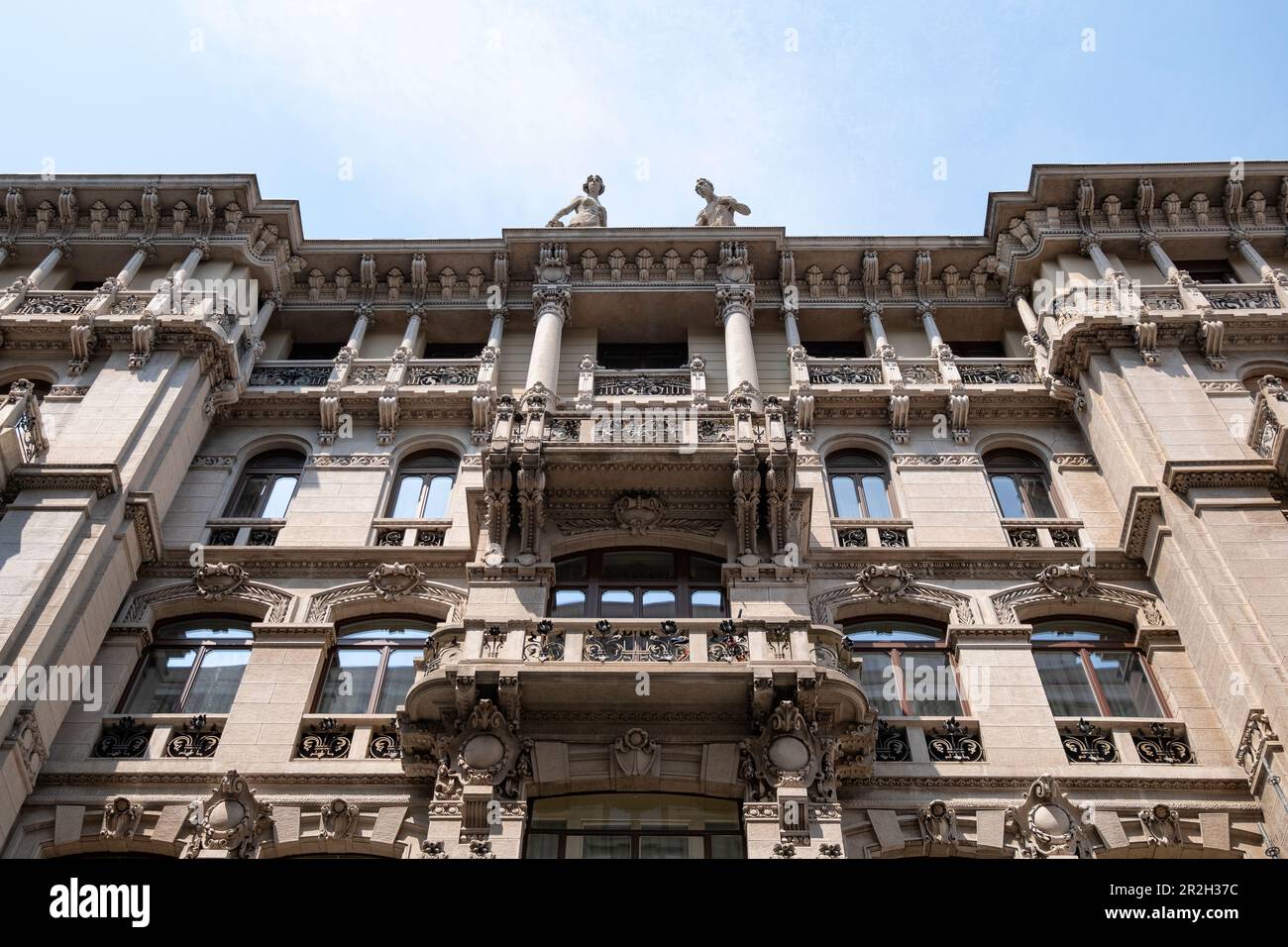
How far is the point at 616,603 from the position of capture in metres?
19.9

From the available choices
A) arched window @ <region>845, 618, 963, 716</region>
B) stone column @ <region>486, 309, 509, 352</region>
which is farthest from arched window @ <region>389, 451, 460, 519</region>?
arched window @ <region>845, 618, 963, 716</region>

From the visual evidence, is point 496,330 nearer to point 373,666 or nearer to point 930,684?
point 373,666

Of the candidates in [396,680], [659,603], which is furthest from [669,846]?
[396,680]

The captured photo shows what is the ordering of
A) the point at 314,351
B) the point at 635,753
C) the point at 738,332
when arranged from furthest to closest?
the point at 314,351, the point at 738,332, the point at 635,753

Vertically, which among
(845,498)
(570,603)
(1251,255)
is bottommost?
(570,603)

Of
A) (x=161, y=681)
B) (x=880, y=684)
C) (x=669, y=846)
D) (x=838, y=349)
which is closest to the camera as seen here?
(x=669, y=846)

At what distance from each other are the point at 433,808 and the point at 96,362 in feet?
43.2

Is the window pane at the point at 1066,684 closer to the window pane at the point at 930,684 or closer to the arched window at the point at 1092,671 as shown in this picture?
the arched window at the point at 1092,671

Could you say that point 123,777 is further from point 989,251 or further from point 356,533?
point 989,251

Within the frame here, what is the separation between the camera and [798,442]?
2441cm

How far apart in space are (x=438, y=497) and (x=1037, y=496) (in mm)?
11277

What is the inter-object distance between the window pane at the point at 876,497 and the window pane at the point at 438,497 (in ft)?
25.7

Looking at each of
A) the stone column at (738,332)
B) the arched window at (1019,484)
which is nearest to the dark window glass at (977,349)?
the arched window at (1019,484)
